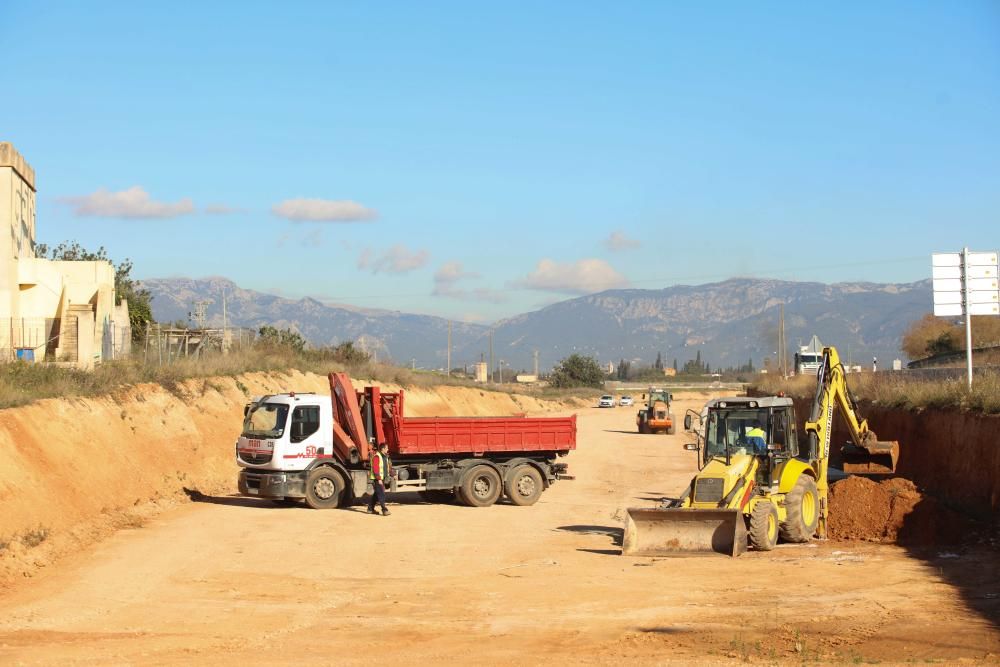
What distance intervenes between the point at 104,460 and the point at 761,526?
16.0m

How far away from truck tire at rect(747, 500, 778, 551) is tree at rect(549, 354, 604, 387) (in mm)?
137078

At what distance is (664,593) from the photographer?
1487 cm

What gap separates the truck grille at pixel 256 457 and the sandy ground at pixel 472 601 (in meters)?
2.54

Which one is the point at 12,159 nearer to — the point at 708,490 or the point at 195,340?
the point at 195,340

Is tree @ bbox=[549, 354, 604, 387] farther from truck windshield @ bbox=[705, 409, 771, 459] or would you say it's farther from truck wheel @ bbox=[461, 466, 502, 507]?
truck windshield @ bbox=[705, 409, 771, 459]

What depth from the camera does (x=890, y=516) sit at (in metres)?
20.2

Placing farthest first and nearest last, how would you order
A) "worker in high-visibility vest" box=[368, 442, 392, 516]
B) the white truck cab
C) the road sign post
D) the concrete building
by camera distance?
1. the concrete building
2. the road sign post
3. the white truck cab
4. "worker in high-visibility vest" box=[368, 442, 392, 516]

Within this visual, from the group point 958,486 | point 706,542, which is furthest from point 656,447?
point 706,542

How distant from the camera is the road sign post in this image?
91.6 feet

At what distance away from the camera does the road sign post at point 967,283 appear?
91.6ft

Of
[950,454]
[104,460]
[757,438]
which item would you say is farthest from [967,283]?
[104,460]

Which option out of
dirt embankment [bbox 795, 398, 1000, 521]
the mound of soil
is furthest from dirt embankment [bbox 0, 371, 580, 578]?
dirt embankment [bbox 795, 398, 1000, 521]

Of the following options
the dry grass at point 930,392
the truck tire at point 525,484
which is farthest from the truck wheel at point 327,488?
the dry grass at point 930,392

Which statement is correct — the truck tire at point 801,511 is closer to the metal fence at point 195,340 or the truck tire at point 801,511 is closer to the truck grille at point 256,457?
the truck grille at point 256,457
